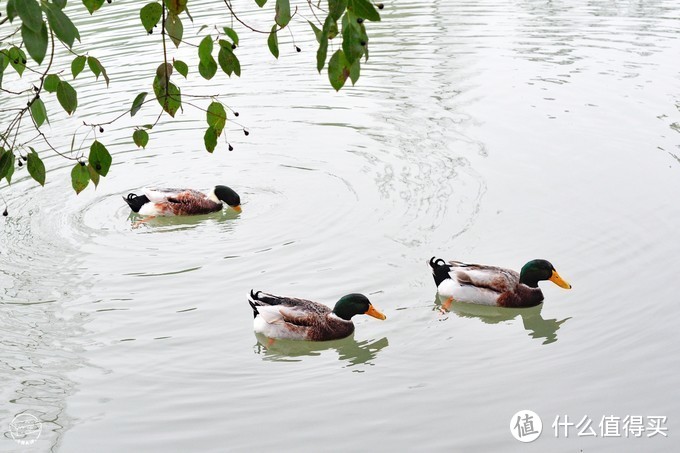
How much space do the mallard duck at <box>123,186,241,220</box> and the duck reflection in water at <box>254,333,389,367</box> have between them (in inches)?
122

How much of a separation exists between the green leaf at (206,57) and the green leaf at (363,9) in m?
0.91

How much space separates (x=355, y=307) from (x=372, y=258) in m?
1.41

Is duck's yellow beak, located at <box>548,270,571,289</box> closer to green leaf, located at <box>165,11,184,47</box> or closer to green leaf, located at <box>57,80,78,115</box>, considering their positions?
green leaf, located at <box>165,11,184,47</box>

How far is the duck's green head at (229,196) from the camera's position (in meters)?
11.7

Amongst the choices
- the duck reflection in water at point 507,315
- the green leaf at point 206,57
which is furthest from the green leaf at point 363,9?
the duck reflection in water at point 507,315

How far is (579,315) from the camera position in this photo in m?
8.89

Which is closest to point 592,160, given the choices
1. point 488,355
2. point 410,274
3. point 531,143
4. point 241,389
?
point 531,143

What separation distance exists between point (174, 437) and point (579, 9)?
52.2ft

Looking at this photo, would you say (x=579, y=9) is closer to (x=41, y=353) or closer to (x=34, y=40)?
(x=41, y=353)

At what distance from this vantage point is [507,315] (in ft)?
31.3

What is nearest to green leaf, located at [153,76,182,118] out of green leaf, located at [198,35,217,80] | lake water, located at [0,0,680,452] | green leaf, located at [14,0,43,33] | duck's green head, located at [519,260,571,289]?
green leaf, located at [198,35,217,80]

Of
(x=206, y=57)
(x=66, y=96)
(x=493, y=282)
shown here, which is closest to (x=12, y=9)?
(x=66, y=96)

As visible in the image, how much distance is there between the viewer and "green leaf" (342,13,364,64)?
3.61 meters

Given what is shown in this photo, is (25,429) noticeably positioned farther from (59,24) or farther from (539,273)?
(539,273)
